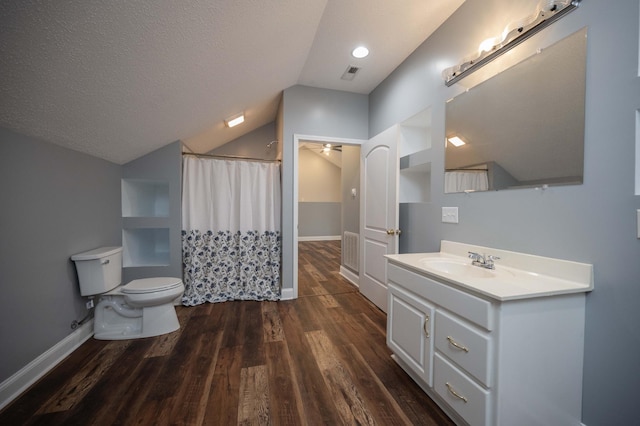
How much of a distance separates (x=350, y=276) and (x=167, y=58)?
3.24 meters

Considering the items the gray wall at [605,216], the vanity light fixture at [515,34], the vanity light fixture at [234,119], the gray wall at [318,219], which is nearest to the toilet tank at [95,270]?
the vanity light fixture at [234,119]

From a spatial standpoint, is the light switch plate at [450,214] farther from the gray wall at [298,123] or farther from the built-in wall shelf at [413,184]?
the gray wall at [298,123]

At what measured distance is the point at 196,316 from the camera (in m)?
2.51

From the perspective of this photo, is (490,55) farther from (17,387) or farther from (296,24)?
(17,387)

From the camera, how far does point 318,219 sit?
25.7 ft

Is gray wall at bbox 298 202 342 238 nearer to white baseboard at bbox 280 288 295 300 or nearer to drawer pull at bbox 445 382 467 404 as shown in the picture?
white baseboard at bbox 280 288 295 300

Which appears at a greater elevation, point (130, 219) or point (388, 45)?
point (388, 45)

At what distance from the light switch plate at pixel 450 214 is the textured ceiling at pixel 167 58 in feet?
4.88

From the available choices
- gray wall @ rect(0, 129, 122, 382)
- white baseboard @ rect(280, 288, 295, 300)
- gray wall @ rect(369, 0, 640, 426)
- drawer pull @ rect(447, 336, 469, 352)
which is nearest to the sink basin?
gray wall @ rect(369, 0, 640, 426)

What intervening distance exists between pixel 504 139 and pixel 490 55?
54cm

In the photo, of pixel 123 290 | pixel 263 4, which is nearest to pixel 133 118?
pixel 263 4

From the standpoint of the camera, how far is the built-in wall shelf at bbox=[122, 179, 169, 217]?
107 inches

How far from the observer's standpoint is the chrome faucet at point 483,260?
1462 mm

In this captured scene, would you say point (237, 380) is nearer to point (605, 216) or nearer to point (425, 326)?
point (425, 326)
